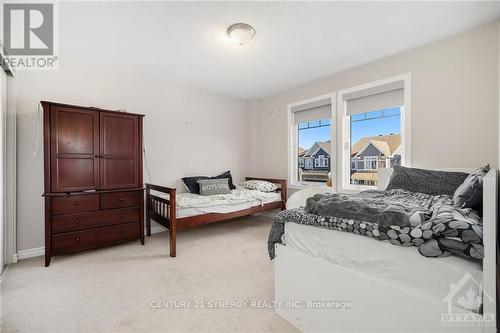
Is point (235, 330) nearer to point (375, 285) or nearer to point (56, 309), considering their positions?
point (375, 285)

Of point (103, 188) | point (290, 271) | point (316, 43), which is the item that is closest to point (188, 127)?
point (103, 188)

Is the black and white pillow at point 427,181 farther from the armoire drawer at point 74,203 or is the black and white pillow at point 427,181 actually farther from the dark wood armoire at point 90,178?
the armoire drawer at point 74,203

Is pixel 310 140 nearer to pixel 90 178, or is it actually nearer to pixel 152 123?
pixel 152 123

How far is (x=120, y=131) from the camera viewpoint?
281 cm

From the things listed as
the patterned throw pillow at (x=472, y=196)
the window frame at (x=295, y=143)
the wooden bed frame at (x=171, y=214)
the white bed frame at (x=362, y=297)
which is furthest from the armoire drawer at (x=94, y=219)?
the patterned throw pillow at (x=472, y=196)

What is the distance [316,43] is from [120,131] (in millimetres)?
2419

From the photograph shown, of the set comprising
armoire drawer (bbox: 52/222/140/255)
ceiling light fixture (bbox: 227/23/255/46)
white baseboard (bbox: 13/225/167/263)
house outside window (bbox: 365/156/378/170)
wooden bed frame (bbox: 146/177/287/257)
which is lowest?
white baseboard (bbox: 13/225/167/263)

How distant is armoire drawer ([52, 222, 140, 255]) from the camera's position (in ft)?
8.00

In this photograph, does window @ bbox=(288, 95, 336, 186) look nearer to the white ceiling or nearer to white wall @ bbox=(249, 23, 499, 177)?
the white ceiling

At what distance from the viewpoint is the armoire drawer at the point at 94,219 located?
8.02 feet

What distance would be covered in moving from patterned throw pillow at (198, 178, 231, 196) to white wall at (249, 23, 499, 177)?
8.04 ft

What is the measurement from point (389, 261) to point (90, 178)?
2.85 metres

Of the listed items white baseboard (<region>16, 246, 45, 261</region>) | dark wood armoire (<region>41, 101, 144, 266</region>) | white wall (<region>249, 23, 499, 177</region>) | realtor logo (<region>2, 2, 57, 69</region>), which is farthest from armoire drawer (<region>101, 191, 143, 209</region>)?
white wall (<region>249, 23, 499, 177</region>)

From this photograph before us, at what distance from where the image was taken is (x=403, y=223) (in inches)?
42.3
